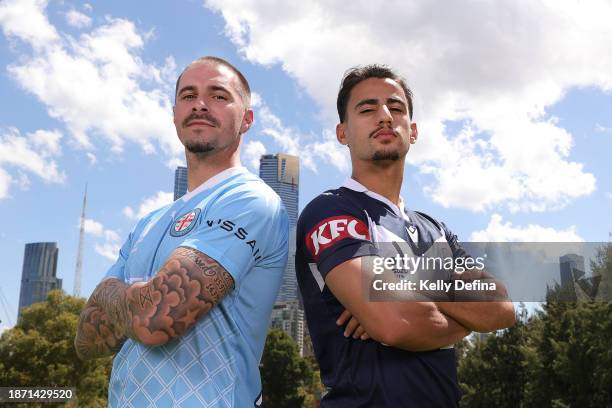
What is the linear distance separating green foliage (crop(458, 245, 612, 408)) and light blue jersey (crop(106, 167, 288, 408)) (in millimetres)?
23654

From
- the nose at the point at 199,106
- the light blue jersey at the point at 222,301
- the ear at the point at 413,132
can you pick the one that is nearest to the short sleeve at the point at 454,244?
the ear at the point at 413,132

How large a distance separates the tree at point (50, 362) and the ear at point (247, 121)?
112ft

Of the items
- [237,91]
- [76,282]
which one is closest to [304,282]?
[237,91]

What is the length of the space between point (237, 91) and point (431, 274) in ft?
5.79

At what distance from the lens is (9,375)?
34.6 metres

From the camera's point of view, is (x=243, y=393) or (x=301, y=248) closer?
(x=243, y=393)

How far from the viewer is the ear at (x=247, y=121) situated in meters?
4.21

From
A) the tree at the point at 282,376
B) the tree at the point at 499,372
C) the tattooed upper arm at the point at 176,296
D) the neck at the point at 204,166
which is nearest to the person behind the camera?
the tattooed upper arm at the point at 176,296

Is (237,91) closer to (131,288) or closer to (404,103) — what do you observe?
(404,103)

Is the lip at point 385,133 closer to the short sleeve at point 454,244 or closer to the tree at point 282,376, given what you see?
the short sleeve at point 454,244

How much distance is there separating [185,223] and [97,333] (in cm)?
93

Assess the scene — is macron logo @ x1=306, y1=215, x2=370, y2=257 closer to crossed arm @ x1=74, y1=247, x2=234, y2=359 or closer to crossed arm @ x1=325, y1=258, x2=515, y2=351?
crossed arm @ x1=325, y1=258, x2=515, y2=351

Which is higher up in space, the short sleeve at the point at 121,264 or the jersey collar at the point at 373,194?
the jersey collar at the point at 373,194

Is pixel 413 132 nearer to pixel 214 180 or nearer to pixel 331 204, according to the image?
pixel 331 204
